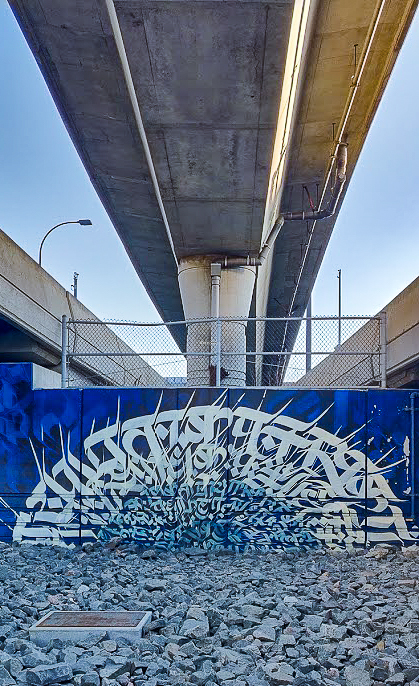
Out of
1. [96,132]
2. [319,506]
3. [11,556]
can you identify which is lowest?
[11,556]

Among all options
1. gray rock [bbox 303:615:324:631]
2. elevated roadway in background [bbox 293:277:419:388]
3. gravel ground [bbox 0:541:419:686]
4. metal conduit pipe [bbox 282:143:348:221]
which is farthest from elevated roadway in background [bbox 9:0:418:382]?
gray rock [bbox 303:615:324:631]

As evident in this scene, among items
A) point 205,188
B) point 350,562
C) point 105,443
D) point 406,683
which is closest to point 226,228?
point 205,188

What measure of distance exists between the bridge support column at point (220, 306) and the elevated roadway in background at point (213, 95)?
0.40m

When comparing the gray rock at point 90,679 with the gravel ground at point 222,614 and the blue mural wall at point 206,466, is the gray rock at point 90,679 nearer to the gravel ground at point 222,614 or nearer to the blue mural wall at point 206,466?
the gravel ground at point 222,614

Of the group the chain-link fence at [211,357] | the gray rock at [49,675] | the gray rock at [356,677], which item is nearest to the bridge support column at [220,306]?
the chain-link fence at [211,357]

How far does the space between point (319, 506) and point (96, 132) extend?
683cm

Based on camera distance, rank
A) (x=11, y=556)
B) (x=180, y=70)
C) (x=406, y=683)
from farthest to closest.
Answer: (x=11, y=556)
(x=180, y=70)
(x=406, y=683)

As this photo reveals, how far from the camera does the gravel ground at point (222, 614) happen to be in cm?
499

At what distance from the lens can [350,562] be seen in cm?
905

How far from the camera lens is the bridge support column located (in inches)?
516

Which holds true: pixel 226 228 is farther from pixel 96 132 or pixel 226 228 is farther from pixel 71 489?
pixel 71 489

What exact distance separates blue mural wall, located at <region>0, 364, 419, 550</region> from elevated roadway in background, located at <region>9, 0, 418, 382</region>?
11.3 feet

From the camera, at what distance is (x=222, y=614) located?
21.2 feet

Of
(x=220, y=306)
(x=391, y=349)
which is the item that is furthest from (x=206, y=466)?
(x=220, y=306)
